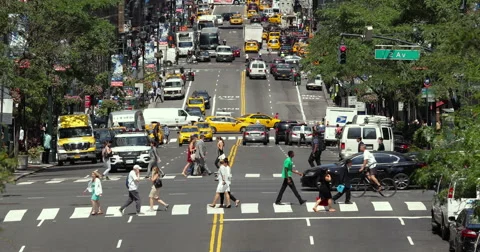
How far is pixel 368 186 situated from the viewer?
149ft

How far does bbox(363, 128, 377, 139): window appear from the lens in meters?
61.8

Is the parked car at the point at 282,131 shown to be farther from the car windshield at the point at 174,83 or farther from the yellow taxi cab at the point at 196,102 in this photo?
the car windshield at the point at 174,83

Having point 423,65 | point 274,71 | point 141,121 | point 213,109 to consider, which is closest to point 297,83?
point 274,71

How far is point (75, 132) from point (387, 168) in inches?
1005

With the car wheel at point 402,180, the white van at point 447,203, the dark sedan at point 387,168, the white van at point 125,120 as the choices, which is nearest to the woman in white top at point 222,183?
the dark sedan at point 387,168

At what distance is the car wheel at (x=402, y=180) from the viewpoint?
4634 centimetres

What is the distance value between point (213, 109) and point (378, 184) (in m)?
69.5

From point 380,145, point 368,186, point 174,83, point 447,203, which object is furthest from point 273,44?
point 447,203

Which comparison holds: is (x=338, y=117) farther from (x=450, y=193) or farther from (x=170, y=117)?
(x=450, y=193)

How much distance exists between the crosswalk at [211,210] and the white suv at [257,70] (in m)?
90.3

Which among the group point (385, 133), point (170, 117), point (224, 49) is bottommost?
point (170, 117)

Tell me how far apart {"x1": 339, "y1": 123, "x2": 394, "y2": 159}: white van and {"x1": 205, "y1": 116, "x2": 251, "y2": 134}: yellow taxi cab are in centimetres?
3562

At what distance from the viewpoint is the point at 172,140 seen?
91.6 m

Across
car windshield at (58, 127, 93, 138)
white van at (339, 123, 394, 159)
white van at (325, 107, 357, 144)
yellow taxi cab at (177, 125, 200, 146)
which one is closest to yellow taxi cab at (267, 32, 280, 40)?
white van at (325, 107, 357, 144)
